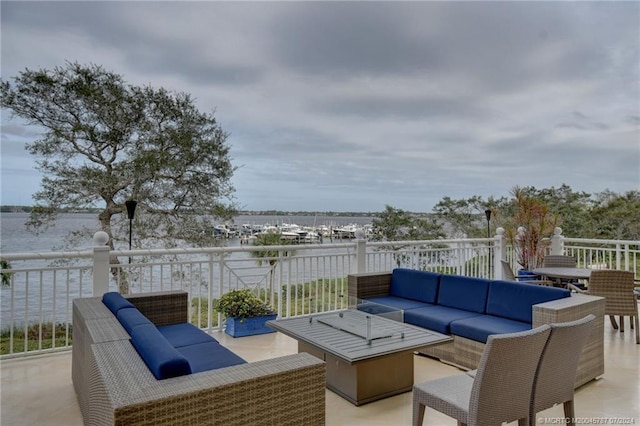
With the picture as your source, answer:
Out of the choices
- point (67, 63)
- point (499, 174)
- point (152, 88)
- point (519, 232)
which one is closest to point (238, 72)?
point (152, 88)

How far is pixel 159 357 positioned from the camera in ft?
5.72

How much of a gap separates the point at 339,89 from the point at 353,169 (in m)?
6.46

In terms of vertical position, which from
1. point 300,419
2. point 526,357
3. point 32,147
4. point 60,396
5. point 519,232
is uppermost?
point 32,147

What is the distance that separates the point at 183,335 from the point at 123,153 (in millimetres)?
6278

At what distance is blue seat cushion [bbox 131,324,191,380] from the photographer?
170 centimetres

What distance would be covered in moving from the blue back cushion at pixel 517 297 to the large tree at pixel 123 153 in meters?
6.42

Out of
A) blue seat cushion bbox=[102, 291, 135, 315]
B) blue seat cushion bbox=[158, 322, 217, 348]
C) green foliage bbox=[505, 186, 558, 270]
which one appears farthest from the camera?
green foliage bbox=[505, 186, 558, 270]

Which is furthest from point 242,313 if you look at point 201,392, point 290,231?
point 290,231

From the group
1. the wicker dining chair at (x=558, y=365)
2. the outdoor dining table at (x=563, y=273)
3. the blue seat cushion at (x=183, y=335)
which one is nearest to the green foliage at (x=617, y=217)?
the outdoor dining table at (x=563, y=273)

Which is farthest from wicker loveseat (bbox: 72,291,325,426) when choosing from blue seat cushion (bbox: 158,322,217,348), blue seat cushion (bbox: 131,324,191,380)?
blue seat cushion (bbox: 158,322,217,348)

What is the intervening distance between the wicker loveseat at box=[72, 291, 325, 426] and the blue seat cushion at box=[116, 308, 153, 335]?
81 mm

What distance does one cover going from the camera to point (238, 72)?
786 centimetres

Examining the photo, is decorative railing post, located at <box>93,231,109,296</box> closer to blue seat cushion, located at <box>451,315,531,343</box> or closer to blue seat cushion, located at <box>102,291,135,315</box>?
blue seat cushion, located at <box>102,291,135,315</box>

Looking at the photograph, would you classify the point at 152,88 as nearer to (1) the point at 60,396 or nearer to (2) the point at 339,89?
(2) the point at 339,89
